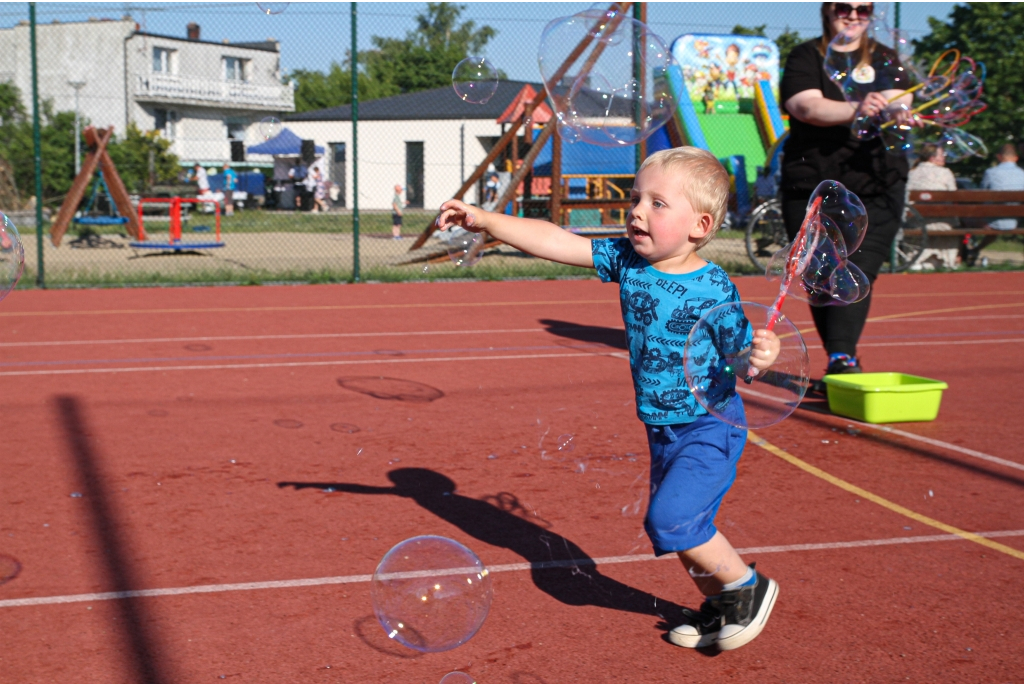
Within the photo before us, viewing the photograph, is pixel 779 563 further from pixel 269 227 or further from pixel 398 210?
pixel 269 227

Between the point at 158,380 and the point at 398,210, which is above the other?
the point at 398,210

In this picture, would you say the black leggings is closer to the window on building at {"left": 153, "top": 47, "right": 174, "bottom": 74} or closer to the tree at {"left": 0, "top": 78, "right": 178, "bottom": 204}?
the tree at {"left": 0, "top": 78, "right": 178, "bottom": 204}

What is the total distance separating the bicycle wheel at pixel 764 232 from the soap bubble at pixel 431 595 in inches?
495

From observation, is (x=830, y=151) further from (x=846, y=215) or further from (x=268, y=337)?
(x=268, y=337)

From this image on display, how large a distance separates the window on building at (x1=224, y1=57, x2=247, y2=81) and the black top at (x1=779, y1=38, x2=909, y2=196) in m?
48.1

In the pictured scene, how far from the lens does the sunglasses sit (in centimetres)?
614

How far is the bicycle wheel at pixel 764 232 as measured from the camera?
1533 cm

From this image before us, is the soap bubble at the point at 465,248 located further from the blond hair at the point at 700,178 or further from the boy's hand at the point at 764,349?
the boy's hand at the point at 764,349

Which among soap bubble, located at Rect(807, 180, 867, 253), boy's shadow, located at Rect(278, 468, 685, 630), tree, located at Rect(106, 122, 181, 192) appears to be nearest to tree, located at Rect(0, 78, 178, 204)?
tree, located at Rect(106, 122, 181, 192)

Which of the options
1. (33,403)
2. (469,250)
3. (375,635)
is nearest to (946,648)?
(375,635)

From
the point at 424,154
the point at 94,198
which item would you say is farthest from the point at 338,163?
the point at 94,198

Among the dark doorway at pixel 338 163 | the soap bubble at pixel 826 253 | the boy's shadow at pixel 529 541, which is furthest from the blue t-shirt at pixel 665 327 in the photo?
the dark doorway at pixel 338 163

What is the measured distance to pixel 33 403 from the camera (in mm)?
6781

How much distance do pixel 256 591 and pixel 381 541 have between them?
65 cm
